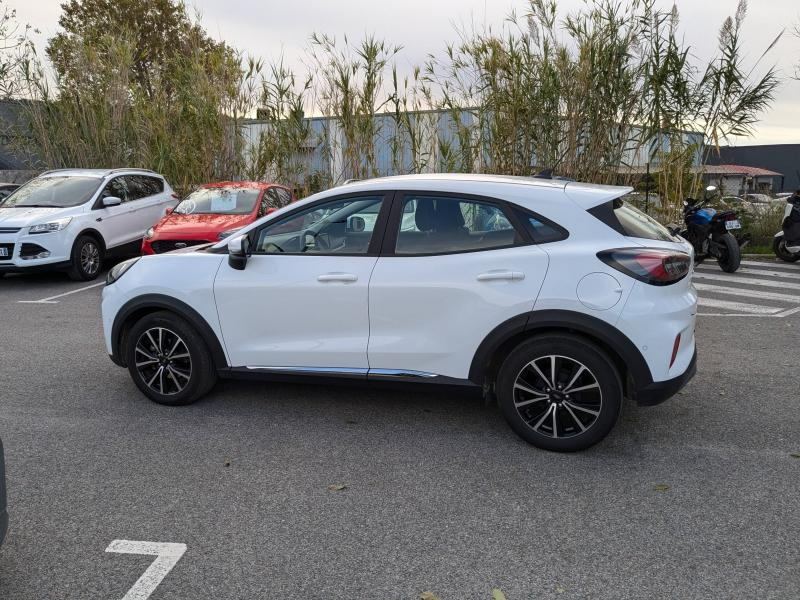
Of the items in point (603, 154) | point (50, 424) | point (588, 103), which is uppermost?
point (588, 103)

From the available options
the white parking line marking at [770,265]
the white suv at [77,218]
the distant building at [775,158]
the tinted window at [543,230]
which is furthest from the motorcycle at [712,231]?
the distant building at [775,158]

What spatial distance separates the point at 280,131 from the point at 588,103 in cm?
571

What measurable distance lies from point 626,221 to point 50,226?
915 centimetres

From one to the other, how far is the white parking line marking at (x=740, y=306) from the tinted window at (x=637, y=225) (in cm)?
464

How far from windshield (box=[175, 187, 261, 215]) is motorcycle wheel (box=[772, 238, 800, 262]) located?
9068 millimetres

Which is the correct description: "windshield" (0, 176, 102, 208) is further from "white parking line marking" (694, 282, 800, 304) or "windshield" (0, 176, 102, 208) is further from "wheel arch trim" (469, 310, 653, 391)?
"white parking line marking" (694, 282, 800, 304)

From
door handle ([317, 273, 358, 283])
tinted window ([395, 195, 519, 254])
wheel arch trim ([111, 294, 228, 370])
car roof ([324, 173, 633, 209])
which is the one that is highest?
car roof ([324, 173, 633, 209])

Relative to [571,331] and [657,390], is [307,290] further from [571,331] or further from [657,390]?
[657,390]

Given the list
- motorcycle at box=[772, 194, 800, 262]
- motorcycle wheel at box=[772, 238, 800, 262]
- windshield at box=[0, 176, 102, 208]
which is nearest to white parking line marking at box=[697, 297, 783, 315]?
motorcycle at box=[772, 194, 800, 262]

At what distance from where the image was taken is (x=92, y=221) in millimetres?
11320

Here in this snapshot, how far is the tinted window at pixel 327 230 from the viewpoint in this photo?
4.67 metres

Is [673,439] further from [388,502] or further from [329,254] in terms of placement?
[329,254]

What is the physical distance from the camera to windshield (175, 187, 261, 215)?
10.6 metres

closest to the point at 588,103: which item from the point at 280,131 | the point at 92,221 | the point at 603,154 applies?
the point at 603,154
